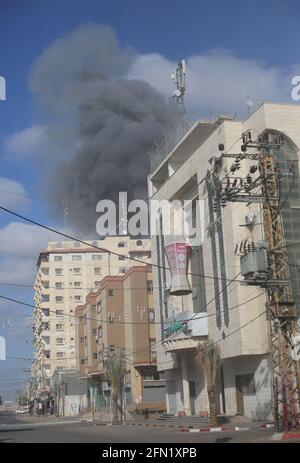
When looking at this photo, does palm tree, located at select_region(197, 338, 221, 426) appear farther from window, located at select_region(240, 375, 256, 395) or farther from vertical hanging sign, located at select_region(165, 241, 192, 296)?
vertical hanging sign, located at select_region(165, 241, 192, 296)

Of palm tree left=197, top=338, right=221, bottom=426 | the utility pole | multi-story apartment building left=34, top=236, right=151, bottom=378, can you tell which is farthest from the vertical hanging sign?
multi-story apartment building left=34, top=236, right=151, bottom=378

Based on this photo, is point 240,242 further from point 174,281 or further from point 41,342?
point 41,342

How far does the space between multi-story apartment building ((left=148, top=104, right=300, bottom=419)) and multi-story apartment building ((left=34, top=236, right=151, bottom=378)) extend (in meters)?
65.3

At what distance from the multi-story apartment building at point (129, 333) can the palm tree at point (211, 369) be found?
26859 mm

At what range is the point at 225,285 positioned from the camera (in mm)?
41562

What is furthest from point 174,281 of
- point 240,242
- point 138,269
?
point 138,269

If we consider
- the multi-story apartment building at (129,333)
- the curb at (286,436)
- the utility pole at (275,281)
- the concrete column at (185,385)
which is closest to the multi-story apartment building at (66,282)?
the multi-story apartment building at (129,333)

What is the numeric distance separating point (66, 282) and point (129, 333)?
59.1 meters

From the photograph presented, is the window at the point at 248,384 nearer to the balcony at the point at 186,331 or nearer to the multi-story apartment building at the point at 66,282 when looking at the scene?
the balcony at the point at 186,331

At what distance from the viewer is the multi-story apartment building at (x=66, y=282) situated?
12068 centimetres

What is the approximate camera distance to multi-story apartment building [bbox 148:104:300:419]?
38656 mm

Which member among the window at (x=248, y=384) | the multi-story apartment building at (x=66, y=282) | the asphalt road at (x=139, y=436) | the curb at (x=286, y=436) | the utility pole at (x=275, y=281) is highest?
the multi-story apartment building at (x=66, y=282)

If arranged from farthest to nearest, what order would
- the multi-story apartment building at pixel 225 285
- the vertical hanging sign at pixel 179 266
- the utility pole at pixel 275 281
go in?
the vertical hanging sign at pixel 179 266 < the multi-story apartment building at pixel 225 285 < the utility pole at pixel 275 281

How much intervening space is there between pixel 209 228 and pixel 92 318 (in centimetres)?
4386
